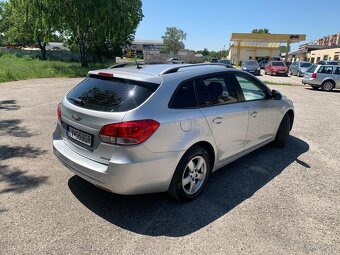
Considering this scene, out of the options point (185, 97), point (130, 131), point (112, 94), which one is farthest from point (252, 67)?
point (130, 131)

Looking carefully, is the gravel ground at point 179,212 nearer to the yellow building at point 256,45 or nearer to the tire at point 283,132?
the tire at point 283,132

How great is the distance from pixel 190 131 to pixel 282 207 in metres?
1.56

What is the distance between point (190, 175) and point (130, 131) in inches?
44.3

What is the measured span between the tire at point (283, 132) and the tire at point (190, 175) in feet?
8.05

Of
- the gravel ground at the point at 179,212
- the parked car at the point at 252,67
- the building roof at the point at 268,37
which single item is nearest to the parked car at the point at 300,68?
the parked car at the point at 252,67

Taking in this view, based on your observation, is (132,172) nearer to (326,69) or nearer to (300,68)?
(326,69)

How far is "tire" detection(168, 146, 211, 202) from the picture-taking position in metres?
3.54

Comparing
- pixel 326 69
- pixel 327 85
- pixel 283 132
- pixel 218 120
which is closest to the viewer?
pixel 218 120

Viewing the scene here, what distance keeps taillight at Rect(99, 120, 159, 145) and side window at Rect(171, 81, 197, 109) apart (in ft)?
1.54

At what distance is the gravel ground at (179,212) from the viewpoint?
9.80ft

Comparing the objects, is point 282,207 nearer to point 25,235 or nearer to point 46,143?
point 25,235

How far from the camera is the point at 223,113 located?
4.07 m

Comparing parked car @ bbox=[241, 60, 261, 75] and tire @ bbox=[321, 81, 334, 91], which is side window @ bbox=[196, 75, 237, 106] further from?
parked car @ bbox=[241, 60, 261, 75]

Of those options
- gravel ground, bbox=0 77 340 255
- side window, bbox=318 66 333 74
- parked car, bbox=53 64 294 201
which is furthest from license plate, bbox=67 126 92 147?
side window, bbox=318 66 333 74
